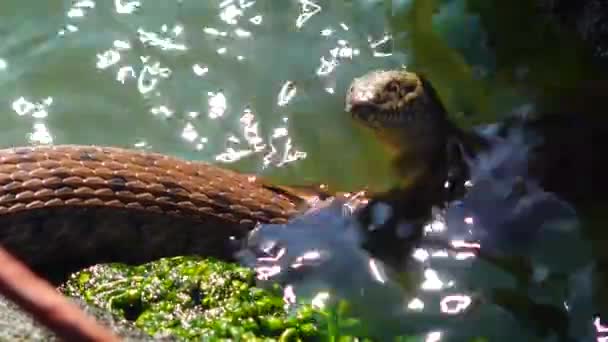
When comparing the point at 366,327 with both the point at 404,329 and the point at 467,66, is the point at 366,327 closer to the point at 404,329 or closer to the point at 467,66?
the point at 404,329

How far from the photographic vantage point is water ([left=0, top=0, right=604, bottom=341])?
5566 mm

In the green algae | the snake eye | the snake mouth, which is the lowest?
the green algae

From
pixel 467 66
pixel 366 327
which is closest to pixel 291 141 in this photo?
pixel 467 66

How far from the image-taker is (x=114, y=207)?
14.5ft

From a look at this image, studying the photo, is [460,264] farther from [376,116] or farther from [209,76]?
[209,76]

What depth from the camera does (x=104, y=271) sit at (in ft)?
14.4

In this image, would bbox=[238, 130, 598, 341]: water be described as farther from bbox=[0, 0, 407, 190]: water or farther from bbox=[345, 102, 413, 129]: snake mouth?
bbox=[0, 0, 407, 190]: water

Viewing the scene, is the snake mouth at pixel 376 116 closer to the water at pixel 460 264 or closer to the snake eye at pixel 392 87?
the snake eye at pixel 392 87

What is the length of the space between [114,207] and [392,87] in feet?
5.46

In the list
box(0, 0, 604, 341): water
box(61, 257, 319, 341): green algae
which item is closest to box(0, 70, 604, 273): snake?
box(61, 257, 319, 341): green algae

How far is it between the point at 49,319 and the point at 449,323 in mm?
4035

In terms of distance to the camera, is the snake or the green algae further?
the snake

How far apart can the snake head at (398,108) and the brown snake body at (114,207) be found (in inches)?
28.5

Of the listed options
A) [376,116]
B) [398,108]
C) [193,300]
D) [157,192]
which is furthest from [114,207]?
[398,108]
